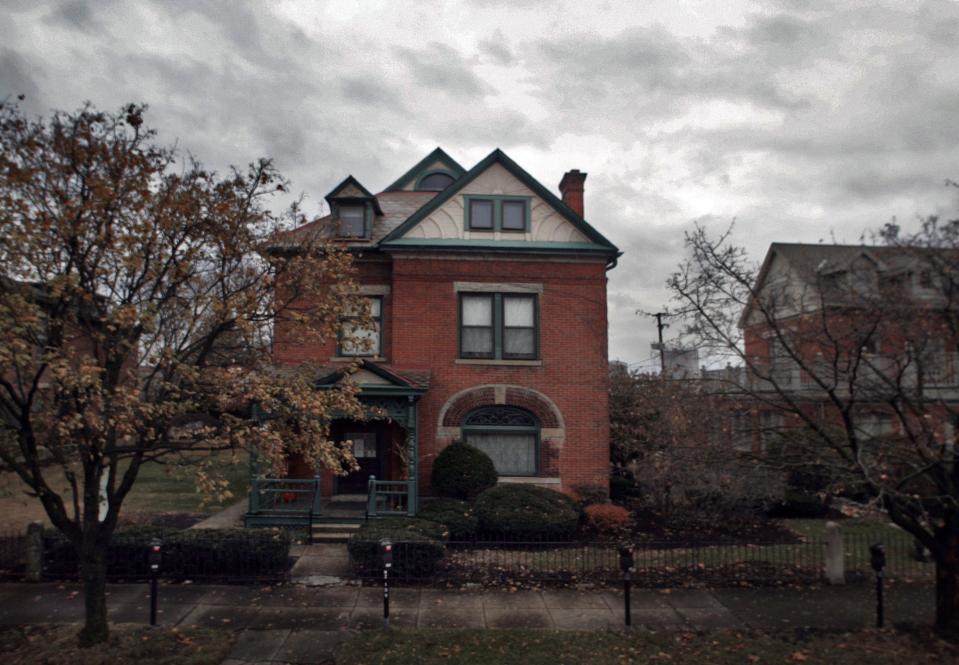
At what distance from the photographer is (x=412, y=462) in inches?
645

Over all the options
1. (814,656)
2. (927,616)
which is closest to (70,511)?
(814,656)

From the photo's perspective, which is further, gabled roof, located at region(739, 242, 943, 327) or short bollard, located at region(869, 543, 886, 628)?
short bollard, located at region(869, 543, 886, 628)

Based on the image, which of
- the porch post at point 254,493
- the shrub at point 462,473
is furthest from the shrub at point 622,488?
the porch post at point 254,493

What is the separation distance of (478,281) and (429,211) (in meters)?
2.42

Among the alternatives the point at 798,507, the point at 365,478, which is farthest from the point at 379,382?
the point at 798,507

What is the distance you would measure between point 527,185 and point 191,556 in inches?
507

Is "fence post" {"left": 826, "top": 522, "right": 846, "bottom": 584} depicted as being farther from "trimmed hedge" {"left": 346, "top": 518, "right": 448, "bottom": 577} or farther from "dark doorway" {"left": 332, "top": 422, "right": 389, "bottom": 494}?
"dark doorway" {"left": 332, "top": 422, "right": 389, "bottom": 494}

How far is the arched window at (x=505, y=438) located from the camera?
18.5 metres

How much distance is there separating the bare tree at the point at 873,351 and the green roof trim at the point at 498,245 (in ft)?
27.2

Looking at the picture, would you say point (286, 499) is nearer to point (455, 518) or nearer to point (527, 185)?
point (455, 518)

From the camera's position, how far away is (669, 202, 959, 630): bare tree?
8.41 m

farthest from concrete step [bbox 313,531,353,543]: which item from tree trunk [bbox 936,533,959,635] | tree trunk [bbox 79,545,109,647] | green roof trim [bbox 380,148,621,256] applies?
tree trunk [bbox 936,533,959,635]

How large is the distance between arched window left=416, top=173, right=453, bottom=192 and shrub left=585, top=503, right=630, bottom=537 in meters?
13.3

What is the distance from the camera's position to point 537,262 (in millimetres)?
18953
